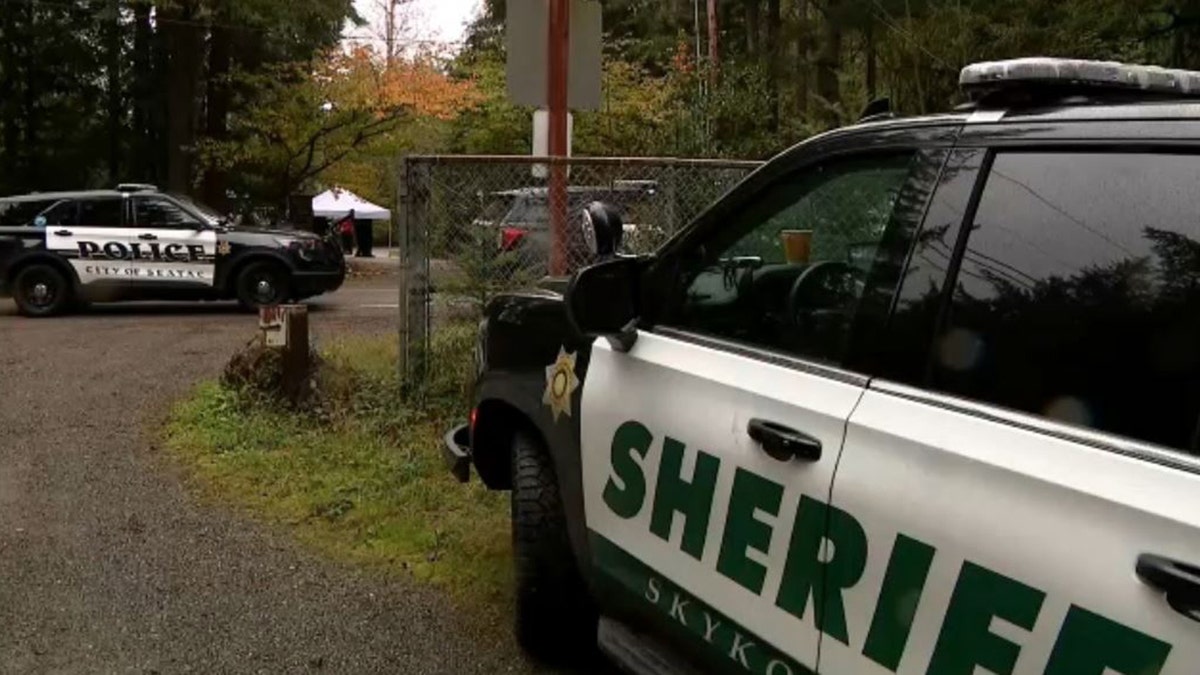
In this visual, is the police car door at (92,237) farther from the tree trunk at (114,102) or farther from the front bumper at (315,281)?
the tree trunk at (114,102)

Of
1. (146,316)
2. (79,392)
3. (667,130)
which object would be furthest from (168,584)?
(667,130)

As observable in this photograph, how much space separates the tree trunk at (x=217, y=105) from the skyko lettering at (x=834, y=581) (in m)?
24.4

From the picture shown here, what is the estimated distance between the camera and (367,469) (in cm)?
650

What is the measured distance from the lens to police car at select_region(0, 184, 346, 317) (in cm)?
1505

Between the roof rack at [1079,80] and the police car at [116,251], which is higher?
the roof rack at [1079,80]

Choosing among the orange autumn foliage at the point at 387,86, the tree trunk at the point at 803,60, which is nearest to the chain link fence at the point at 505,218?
the orange autumn foliage at the point at 387,86

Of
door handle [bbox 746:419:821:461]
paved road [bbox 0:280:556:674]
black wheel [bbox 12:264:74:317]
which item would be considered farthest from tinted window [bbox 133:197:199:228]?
door handle [bbox 746:419:821:461]

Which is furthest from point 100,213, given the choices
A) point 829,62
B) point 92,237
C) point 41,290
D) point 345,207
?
point 345,207

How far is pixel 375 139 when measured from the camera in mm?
24531

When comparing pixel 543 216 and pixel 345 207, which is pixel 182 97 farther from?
pixel 543 216

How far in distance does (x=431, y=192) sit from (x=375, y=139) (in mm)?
17837

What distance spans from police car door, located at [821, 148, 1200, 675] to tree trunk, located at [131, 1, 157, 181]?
94.2 feet

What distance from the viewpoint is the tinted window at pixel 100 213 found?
15.1 meters

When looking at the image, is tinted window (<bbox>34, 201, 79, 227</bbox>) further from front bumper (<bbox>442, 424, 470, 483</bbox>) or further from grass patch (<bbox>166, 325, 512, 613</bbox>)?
front bumper (<bbox>442, 424, 470, 483</bbox>)
